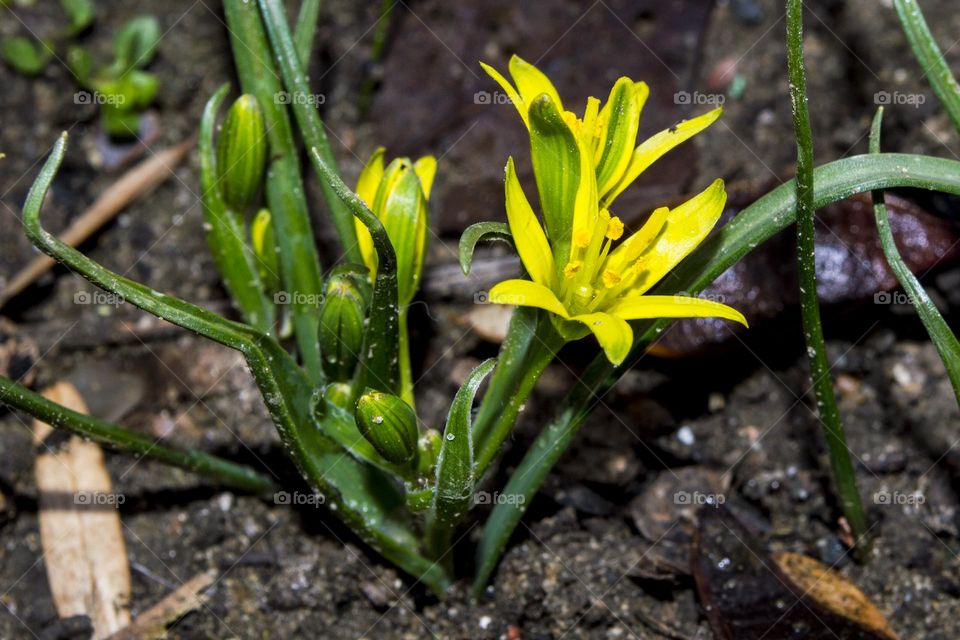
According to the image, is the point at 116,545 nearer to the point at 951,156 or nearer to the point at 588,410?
the point at 588,410

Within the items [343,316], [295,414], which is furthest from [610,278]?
[295,414]

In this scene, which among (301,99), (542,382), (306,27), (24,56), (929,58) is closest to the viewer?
(929,58)

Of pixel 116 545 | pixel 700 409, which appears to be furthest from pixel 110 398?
pixel 700 409

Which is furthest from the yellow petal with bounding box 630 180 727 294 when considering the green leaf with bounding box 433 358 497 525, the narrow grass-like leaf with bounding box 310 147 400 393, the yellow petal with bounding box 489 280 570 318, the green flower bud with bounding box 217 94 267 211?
the green flower bud with bounding box 217 94 267 211

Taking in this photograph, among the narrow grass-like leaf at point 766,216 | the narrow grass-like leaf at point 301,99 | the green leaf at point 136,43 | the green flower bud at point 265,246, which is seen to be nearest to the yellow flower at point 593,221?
the narrow grass-like leaf at point 766,216

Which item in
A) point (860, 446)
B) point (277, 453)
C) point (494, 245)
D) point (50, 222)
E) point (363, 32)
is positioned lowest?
point (860, 446)

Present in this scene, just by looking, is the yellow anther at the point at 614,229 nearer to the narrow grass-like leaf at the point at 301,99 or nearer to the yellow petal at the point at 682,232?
the yellow petal at the point at 682,232

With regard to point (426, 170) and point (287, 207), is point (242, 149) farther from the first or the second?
point (426, 170)
